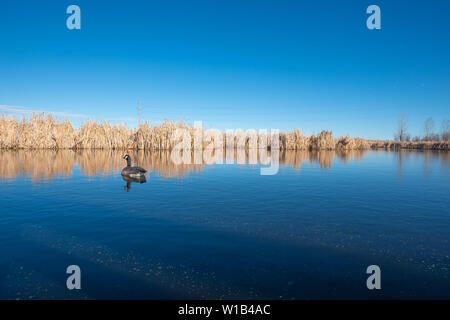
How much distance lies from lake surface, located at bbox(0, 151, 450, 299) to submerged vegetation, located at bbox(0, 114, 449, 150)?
145 ft

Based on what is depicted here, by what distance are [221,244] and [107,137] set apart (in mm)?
57902

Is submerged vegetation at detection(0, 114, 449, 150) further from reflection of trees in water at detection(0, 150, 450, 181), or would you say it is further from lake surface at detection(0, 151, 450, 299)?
lake surface at detection(0, 151, 450, 299)

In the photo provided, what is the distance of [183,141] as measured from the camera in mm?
58125

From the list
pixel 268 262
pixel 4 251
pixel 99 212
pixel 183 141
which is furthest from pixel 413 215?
pixel 183 141

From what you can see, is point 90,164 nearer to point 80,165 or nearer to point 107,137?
point 80,165

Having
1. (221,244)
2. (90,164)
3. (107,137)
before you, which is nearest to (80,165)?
(90,164)

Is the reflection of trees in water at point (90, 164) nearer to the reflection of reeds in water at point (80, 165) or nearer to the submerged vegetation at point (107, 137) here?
the reflection of reeds in water at point (80, 165)

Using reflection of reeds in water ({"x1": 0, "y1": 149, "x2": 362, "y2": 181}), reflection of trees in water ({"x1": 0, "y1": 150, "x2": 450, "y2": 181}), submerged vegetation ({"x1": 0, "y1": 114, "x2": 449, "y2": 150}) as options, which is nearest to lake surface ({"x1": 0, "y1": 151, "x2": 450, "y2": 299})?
reflection of reeds in water ({"x1": 0, "y1": 149, "x2": 362, "y2": 181})

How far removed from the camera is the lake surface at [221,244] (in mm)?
5438

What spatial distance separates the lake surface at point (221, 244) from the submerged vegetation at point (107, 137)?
145ft

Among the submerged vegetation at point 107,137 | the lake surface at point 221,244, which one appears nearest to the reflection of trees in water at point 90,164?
the lake surface at point 221,244

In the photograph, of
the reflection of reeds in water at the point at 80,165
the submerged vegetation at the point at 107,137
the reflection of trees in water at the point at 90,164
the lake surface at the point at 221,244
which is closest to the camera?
the lake surface at the point at 221,244
